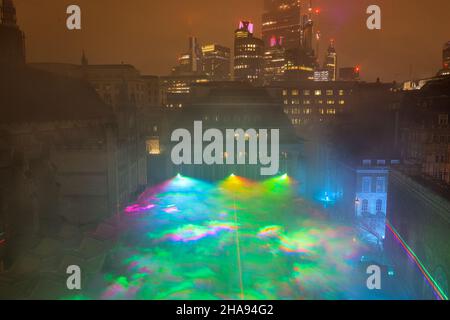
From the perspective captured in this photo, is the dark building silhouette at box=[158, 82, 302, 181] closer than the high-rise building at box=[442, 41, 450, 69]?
Yes

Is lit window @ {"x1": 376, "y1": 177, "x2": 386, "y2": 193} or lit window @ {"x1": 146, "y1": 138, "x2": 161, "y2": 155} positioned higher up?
lit window @ {"x1": 146, "y1": 138, "x2": 161, "y2": 155}

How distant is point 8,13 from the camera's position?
3766 centimetres

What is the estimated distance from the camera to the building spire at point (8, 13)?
123ft

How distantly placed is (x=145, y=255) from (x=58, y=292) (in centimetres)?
701

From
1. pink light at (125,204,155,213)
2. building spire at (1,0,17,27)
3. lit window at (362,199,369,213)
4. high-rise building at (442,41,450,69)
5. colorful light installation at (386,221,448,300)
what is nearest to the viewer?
colorful light installation at (386,221,448,300)

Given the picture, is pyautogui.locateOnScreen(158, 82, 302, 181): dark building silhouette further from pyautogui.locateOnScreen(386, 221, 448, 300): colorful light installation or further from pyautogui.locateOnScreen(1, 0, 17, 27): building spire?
pyautogui.locateOnScreen(1, 0, 17, 27): building spire

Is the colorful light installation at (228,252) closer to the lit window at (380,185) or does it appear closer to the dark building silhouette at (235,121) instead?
the lit window at (380,185)

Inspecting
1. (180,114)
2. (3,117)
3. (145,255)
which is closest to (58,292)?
(145,255)

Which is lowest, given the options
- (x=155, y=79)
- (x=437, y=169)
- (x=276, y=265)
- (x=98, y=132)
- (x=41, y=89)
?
(x=276, y=265)

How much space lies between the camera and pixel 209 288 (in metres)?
21.2

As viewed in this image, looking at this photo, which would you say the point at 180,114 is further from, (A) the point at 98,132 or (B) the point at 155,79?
(B) the point at 155,79

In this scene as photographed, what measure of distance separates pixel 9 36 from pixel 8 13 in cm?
234

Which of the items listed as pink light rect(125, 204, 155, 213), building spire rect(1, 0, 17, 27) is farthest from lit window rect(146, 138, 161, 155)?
building spire rect(1, 0, 17, 27)

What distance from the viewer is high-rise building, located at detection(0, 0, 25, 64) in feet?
123
